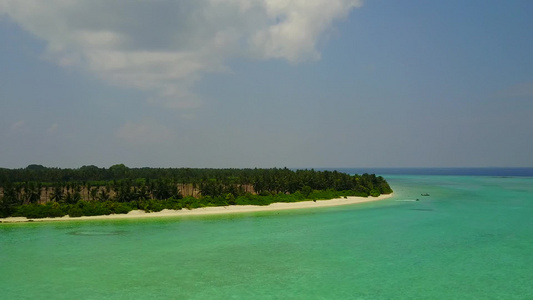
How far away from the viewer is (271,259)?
113ft

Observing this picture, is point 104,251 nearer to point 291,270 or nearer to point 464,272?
point 291,270

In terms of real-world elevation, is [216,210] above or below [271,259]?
above

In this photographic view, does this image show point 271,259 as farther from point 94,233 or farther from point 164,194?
point 164,194

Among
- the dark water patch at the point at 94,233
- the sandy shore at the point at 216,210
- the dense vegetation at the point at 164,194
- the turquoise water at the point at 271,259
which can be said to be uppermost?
the dense vegetation at the point at 164,194

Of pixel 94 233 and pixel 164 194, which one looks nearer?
pixel 94 233

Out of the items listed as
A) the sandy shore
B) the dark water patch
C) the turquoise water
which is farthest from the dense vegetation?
the dark water patch

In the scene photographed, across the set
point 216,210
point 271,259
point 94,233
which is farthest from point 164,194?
point 271,259

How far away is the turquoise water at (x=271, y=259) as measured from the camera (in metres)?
25.8

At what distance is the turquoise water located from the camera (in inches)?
1016

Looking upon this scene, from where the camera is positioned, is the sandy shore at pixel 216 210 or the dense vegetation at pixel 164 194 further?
the dense vegetation at pixel 164 194

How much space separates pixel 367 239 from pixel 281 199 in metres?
43.3

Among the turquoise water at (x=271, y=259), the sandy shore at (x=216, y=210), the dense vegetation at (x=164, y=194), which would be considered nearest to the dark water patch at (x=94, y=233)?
the turquoise water at (x=271, y=259)

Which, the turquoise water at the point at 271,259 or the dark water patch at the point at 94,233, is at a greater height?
the dark water patch at the point at 94,233

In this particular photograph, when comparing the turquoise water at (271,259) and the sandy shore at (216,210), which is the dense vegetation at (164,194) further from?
the turquoise water at (271,259)
